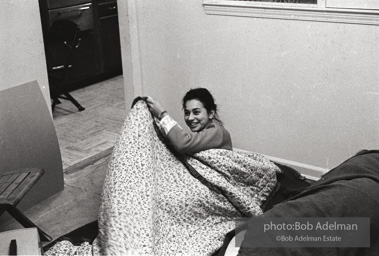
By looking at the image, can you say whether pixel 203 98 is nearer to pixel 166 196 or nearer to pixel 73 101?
pixel 166 196

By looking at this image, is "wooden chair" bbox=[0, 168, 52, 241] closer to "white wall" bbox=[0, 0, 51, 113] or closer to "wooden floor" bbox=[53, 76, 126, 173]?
"white wall" bbox=[0, 0, 51, 113]

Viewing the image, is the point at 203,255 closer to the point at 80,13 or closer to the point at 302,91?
the point at 302,91

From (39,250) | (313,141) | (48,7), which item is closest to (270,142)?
(313,141)

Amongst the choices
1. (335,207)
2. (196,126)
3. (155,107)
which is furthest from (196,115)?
(335,207)

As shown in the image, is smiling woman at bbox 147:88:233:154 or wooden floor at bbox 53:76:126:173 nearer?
smiling woman at bbox 147:88:233:154

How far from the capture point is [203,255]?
8.77ft

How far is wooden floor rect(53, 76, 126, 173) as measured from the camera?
4507 mm

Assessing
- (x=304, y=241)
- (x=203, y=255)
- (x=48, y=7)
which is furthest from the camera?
(x=48, y=7)

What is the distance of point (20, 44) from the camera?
3529 mm

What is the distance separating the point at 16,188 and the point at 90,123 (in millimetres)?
2429

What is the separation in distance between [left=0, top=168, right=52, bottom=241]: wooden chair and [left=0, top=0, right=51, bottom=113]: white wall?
0.70m

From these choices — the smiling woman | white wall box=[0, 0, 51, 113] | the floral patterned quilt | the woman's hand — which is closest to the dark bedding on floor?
the floral patterned quilt

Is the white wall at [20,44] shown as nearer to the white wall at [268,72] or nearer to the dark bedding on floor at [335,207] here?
the white wall at [268,72]

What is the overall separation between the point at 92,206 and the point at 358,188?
197cm
